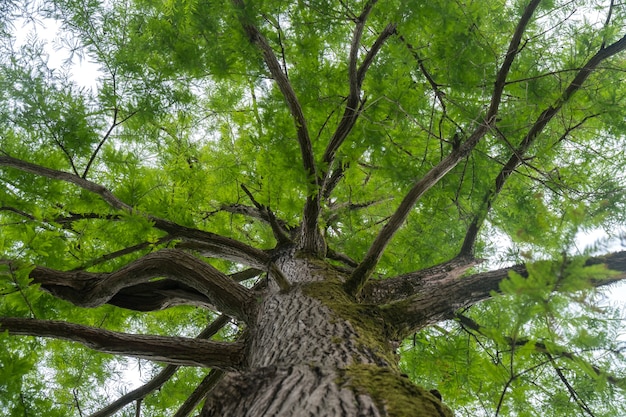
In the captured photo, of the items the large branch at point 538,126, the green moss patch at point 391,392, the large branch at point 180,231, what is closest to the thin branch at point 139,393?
the large branch at point 180,231

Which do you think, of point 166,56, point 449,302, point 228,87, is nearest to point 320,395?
point 449,302

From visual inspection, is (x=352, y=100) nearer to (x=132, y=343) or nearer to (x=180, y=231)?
(x=180, y=231)

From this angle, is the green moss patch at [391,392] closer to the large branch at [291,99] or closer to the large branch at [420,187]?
the large branch at [420,187]

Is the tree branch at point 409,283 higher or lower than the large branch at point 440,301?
higher

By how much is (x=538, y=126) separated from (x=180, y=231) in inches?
86.9

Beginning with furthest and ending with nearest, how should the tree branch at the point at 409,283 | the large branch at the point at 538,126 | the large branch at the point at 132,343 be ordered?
the tree branch at the point at 409,283, the large branch at the point at 538,126, the large branch at the point at 132,343

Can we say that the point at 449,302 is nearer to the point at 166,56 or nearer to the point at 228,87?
the point at 166,56

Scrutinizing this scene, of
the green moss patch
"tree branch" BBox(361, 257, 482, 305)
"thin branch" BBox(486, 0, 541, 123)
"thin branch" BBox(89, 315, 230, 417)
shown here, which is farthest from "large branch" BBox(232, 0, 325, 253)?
"thin branch" BBox(89, 315, 230, 417)

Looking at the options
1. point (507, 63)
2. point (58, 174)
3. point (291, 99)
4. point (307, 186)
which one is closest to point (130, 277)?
point (58, 174)

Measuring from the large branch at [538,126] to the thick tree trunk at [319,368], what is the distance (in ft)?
3.53

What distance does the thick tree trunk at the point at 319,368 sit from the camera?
1.21 meters

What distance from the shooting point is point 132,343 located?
198 centimetres

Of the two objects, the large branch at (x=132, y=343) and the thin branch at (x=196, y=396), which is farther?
the thin branch at (x=196, y=396)

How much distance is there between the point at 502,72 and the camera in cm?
209
